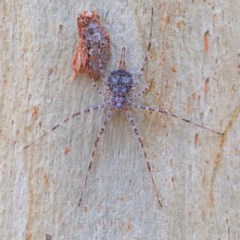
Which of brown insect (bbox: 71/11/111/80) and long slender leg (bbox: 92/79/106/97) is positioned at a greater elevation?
brown insect (bbox: 71/11/111/80)

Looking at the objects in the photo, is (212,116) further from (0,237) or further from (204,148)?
(0,237)

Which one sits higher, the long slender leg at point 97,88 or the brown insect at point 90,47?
the brown insect at point 90,47

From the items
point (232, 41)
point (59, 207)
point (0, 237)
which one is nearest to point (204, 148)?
point (232, 41)

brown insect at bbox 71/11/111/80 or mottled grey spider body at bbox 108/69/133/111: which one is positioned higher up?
brown insect at bbox 71/11/111/80

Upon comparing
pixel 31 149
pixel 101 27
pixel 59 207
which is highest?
pixel 101 27

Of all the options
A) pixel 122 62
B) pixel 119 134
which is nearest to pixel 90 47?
pixel 122 62
